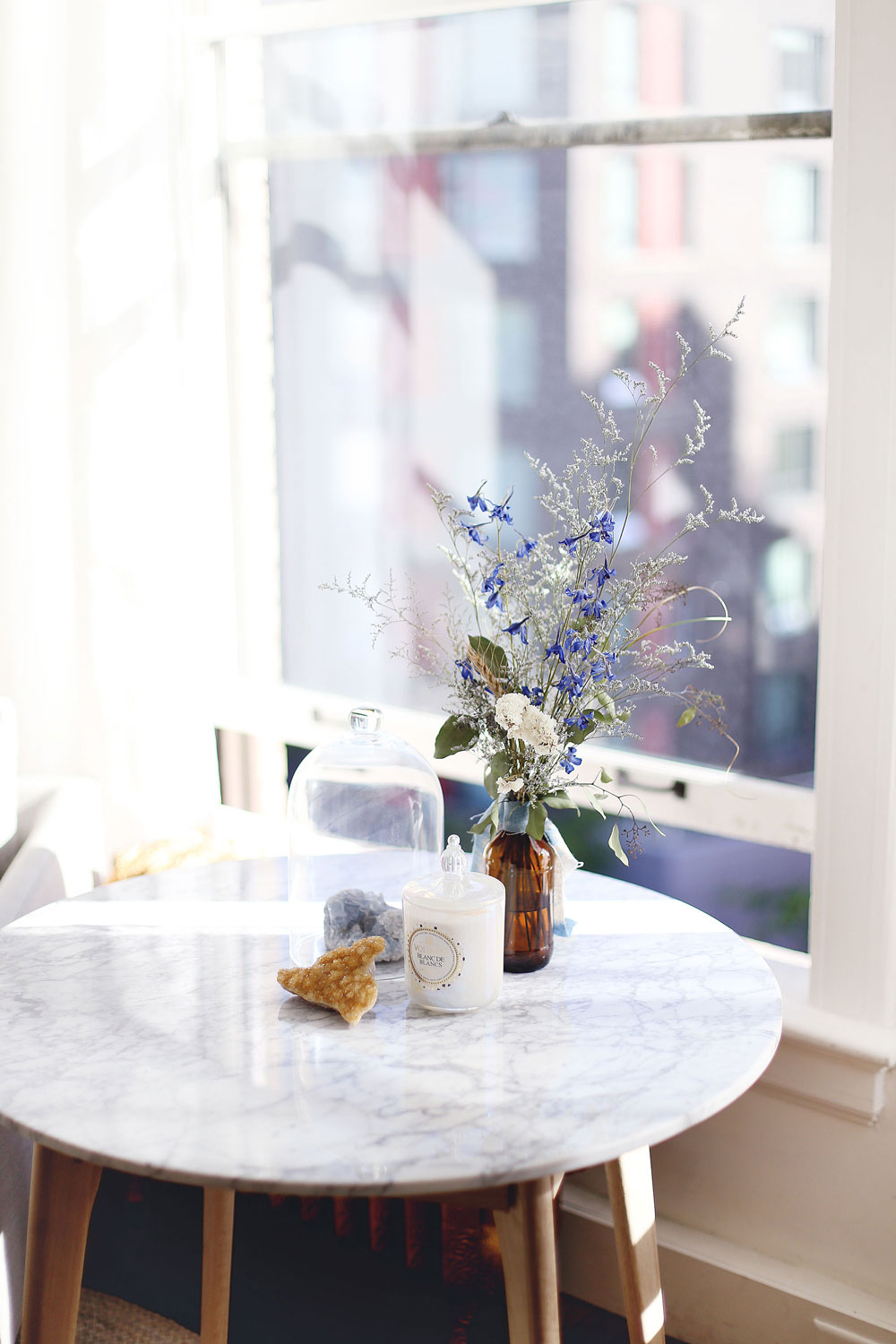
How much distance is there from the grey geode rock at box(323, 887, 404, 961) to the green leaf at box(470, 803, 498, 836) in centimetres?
13

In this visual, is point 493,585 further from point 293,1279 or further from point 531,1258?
point 293,1279

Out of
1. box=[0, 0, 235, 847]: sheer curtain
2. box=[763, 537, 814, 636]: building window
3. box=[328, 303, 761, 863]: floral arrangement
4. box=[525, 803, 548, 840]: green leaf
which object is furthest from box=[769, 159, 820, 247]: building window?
box=[0, 0, 235, 847]: sheer curtain

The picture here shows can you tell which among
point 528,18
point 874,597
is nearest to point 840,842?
point 874,597

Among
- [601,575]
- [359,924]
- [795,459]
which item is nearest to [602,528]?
[601,575]

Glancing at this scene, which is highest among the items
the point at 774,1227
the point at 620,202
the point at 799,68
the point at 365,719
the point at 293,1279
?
the point at 799,68

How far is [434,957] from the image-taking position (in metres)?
1.13

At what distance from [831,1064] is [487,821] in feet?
2.04

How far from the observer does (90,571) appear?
2172 millimetres

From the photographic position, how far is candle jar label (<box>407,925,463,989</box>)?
112 centimetres

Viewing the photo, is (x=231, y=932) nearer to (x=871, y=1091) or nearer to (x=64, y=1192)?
(x=64, y=1192)

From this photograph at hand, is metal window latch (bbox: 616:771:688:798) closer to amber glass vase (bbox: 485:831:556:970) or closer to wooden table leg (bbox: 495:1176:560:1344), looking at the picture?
amber glass vase (bbox: 485:831:556:970)

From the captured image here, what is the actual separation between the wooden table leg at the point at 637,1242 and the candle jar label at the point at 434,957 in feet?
1.07

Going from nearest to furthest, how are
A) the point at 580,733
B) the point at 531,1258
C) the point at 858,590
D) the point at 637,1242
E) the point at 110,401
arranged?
the point at 531,1258
the point at 580,733
the point at 637,1242
the point at 858,590
the point at 110,401

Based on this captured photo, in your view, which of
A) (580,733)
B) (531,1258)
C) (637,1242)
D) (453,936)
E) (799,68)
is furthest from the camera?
(799,68)
